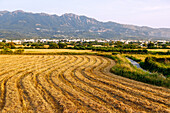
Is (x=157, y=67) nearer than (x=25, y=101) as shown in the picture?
No

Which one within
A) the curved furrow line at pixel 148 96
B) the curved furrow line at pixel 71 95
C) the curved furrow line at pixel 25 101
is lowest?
the curved furrow line at pixel 25 101

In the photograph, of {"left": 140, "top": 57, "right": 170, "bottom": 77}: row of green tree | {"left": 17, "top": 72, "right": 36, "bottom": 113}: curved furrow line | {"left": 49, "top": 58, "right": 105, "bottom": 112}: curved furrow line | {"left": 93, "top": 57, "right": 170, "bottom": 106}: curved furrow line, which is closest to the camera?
{"left": 17, "top": 72, "right": 36, "bottom": 113}: curved furrow line

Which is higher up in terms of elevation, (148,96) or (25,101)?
(148,96)

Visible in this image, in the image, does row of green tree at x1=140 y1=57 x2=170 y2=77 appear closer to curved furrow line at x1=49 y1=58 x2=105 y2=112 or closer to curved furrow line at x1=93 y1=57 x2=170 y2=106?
curved furrow line at x1=93 y1=57 x2=170 y2=106

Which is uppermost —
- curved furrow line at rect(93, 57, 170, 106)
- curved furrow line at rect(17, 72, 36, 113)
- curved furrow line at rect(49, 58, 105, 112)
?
curved furrow line at rect(93, 57, 170, 106)

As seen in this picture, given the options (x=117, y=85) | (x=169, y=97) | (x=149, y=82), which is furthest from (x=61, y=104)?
(x=149, y=82)

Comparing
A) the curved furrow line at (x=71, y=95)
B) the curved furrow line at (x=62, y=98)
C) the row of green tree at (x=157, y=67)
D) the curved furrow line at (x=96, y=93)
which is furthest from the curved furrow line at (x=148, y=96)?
the row of green tree at (x=157, y=67)

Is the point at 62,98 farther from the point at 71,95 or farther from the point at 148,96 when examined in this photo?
the point at 148,96

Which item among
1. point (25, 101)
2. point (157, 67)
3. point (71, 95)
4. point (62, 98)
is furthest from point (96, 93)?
point (157, 67)

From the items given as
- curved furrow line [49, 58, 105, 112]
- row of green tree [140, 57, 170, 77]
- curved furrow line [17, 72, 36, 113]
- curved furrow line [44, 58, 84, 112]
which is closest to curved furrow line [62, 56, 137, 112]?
curved furrow line [49, 58, 105, 112]

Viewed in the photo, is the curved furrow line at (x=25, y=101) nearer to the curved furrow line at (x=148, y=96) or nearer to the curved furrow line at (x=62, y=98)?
the curved furrow line at (x=62, y=98)

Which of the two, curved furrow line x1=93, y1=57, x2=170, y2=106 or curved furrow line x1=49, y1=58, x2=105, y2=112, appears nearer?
curved furrow line x1=49, y1=58, x2=105, y2=112

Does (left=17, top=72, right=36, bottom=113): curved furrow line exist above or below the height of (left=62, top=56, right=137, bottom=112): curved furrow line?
below

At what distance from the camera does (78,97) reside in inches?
466
